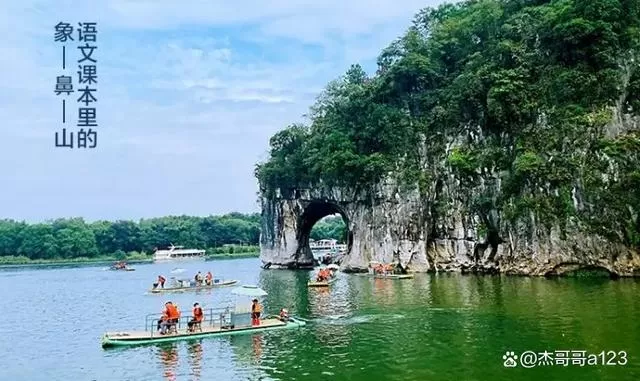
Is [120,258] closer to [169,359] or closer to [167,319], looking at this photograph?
[167,319]

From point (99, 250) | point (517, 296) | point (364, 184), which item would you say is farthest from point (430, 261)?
point (99, 250)

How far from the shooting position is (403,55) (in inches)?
2190

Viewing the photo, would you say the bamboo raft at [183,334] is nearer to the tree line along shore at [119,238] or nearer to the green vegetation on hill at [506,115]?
the green vegetation on hill at [506,115]

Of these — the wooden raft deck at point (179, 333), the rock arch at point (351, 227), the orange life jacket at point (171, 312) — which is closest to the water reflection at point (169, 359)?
the wooden raft deck at point (179, 333)

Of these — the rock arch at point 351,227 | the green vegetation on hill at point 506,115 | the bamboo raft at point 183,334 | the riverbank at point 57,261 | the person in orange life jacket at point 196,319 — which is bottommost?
the bamboo raft at point 183,334

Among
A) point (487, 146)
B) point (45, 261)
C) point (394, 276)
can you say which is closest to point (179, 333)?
point (394, 276)

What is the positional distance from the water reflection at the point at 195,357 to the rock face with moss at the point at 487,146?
2575 centimetres

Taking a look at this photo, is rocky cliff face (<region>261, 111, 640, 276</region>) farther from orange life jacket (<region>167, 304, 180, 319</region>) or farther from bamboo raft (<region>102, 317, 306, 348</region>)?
orange life jacket (<region>167, 304, 180, 319</region>)

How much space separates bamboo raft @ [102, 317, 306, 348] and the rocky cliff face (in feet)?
69.5

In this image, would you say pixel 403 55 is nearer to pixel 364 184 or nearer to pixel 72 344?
pixel 364 184

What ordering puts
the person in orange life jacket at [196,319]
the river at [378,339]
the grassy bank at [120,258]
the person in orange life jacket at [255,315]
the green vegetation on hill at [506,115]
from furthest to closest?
the grassy bank at [120,258]
the green vegetation on hill at [506,115]
the person in orange life jacket at [255,315]
the person in orange life jacket at [196,319]
the river at [378,339]

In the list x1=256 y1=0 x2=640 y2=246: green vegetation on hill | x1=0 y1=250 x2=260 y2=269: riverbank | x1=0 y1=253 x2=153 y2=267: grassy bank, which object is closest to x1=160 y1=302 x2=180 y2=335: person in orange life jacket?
x1=256 y1=0 x2=640 y2=246: green vegetation on hill

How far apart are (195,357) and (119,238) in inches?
3808

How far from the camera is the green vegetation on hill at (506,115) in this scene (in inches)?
1517
